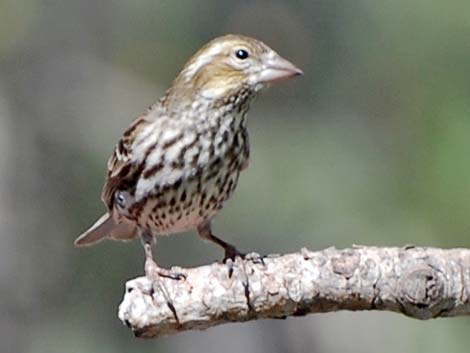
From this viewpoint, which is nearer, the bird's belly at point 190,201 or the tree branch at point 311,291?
the tree branch at point 311,291

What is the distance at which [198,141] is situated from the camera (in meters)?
6.00

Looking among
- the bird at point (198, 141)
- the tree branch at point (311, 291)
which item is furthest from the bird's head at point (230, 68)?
the tree branch at point (311, 291)

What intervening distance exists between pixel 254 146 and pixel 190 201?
3.89m

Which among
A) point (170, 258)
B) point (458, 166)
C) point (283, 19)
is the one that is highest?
point (283, 19)

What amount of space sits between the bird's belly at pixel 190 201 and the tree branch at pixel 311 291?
750 millimetres

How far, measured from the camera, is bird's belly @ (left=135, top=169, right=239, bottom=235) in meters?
5.96

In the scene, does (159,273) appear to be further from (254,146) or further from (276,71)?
(254,146)

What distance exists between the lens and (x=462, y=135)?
324 inches

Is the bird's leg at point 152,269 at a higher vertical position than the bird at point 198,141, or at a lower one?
lower

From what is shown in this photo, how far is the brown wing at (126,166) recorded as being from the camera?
6.10 metres

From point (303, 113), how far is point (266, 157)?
37cm

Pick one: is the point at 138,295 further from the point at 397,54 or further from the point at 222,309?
the point at 397,54

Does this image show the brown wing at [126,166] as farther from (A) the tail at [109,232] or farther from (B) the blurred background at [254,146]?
(B) the blurred background at [254,146]

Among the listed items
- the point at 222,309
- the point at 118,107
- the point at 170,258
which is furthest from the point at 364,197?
the point at 222,309
